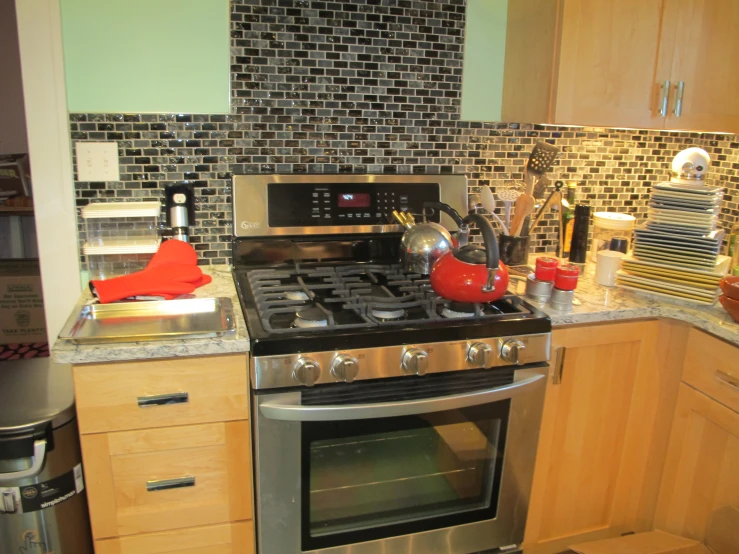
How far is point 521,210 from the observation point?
6.37ft

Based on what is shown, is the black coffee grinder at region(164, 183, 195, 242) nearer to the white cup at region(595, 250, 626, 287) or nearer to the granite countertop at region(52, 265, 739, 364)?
the granite countertop at region(52, 265, 739, 364)

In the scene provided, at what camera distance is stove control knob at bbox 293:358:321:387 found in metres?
1.33

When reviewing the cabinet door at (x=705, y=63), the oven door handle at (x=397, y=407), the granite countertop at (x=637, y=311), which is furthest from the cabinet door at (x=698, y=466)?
the cabinet door at (x=705, y=63)

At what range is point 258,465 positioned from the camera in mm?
1401

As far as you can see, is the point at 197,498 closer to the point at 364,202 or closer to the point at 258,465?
the point at 258,465

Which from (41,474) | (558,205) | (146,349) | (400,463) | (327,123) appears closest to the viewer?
(146,349)

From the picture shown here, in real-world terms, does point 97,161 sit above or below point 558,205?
above

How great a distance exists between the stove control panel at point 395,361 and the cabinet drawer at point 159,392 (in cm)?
9

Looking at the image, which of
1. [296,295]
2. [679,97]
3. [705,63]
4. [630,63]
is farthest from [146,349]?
[705,63]

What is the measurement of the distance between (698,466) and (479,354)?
0.77 metres

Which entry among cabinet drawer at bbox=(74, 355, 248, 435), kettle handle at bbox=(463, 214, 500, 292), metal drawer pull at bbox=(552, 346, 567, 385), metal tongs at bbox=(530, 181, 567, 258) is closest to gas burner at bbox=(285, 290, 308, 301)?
cabinet drawer at bbox=(74, 355, 248, 435)

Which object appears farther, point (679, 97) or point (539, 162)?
point (539, 162)

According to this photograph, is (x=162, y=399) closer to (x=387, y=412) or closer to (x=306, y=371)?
(x=306, y=371)

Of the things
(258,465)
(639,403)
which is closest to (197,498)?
(258,465)
